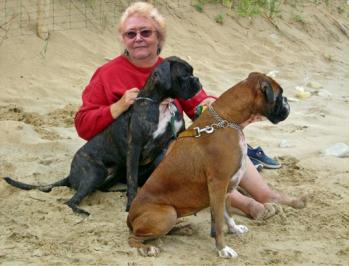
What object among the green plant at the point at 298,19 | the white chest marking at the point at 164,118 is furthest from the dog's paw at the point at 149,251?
the green plant at the point at 298,19

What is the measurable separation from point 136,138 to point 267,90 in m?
1.18

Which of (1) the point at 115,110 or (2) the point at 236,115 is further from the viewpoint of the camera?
(1) the point at 115,110

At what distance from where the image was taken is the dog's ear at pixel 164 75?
4277mm

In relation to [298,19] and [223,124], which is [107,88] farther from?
[298,19]

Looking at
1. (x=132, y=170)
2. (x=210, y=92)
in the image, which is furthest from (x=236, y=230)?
(x=210, y=92)

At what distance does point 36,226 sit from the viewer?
13.4ft

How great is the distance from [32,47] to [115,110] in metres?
4.43

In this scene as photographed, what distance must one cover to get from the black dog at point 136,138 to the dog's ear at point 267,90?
82 cm

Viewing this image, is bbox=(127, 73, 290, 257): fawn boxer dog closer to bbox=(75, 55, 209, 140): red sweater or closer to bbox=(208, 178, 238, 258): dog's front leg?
bbox=(208, 178, 238, 258): dog's front leg

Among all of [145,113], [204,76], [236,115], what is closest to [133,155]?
[145,113]

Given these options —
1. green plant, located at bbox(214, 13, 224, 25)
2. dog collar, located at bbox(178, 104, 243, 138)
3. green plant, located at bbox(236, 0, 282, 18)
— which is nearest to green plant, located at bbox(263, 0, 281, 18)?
green plant, located at bbox(236, 0, 282, 18)

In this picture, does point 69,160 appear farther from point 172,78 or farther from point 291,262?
point 291,262

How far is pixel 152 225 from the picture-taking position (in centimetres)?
359

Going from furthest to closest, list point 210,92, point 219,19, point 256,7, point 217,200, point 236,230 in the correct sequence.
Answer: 1. point 256,7
2. point 219,19
3. point 210,92
4. point 236,230
5. point 217,200
